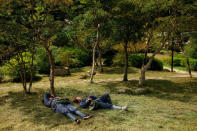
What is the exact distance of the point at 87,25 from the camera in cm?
1369

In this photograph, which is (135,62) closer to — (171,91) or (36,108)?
(171,91)

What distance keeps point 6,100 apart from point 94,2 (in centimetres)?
844

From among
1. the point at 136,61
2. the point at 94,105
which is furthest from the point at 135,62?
the point at 94,105

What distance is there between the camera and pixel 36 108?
23.0 ft

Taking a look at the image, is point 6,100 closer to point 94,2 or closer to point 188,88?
point 94,2

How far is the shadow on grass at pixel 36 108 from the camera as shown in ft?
18.6

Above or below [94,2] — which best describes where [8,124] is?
below

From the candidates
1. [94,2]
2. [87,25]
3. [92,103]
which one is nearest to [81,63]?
[87,25]

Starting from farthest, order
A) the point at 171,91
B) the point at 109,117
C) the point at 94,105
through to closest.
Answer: the point at 171,91 < the point at 94,105 < the point at 109,117

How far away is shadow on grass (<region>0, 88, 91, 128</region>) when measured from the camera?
223 inches

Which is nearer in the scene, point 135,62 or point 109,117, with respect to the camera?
point 109,117

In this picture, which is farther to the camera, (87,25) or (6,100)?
(87,25)

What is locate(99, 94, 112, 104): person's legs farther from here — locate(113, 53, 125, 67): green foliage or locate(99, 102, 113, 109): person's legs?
locate(113, 53, 125, 67): green foliage

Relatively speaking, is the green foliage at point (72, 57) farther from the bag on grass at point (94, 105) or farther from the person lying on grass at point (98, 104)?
the bag on grass at point (94, 105)
